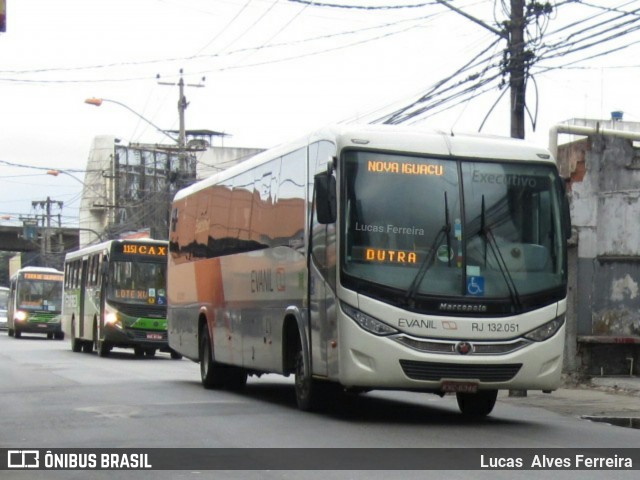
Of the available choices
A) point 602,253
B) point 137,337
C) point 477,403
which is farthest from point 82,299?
point 477,403

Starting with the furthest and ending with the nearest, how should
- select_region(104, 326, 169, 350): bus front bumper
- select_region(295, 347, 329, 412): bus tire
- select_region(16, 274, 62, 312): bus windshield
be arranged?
select_region(16, 274, 62, 312): bus windshield
select_region(104, 326, 169, 350): bus front bumper
select_region(295, 347, 329, 412): bus tire

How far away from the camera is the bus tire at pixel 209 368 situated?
66.3ft

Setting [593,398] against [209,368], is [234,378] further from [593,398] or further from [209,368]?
[593,398]

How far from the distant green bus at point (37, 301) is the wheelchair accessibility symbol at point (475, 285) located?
1790 inches

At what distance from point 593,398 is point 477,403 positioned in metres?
4.56

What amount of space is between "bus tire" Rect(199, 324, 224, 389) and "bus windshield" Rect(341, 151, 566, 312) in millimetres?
6994

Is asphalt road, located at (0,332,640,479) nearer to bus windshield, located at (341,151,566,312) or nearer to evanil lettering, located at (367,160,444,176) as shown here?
bus windshield, located at (341,151,566,312)

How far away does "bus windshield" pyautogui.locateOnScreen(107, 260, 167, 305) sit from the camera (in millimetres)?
34156

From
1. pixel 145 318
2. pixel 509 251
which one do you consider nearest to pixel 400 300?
pixel 509 251

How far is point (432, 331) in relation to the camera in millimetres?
13430

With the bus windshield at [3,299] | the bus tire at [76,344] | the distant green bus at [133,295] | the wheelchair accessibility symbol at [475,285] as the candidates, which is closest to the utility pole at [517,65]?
the wheelchair accessibility symbol at [475,285]

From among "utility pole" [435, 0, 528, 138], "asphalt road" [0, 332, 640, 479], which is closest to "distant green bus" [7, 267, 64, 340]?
"asphalt road" [0, 332, 640, 479]

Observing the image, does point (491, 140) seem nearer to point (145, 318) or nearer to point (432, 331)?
point (432, 331)

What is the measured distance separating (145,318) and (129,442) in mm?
22383
